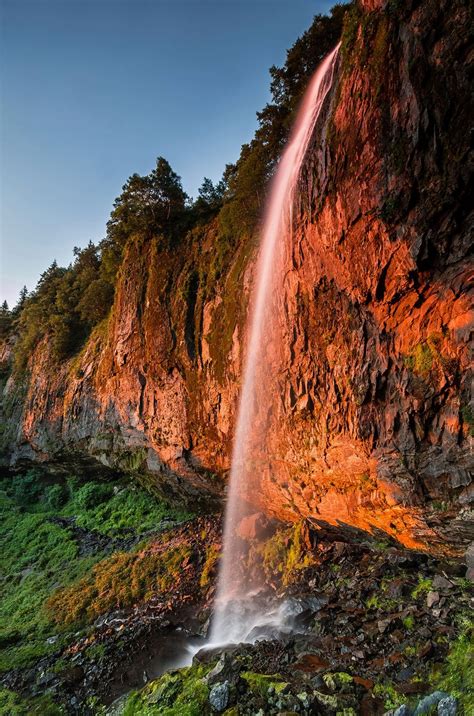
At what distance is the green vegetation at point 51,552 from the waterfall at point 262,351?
340 centimetres

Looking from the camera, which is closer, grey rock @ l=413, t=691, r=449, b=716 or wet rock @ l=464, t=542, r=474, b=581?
grey rock @ l=413, t=691, r=449, b=716

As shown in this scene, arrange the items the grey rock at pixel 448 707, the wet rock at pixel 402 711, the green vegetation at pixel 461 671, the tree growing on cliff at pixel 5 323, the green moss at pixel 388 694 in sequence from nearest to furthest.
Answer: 1. the grey rock at pixel 448 707
2. the green vegetation at pixel 461 671
3. the wet rock at pixel 402 711
4. the green moss at pixel 388 694
5. the tree growing on cliff at pixel 5 323

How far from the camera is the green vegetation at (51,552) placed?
12625 millimetres

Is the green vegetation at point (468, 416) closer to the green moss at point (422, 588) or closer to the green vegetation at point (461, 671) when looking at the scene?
the green vegetation at point (461, 671)

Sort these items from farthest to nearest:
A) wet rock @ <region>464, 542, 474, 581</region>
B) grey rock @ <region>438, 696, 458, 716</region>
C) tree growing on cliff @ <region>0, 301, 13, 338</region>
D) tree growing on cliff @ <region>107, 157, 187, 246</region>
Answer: tree growing on cliff @ <region>0, 301, 13, 338</region>
tree growing on cliff @ <region>107, 157, 187, 246</region>
wet rock @ <region>464, 542, 474, 581</region>
grey rock @ <region>438, 696, 458, 716</region>

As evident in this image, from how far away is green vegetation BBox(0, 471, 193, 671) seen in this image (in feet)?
41.4

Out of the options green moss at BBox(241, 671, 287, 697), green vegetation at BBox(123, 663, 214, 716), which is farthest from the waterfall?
green moss at BBox(241, 671, 287, 697)

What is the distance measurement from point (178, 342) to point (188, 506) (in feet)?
29.4

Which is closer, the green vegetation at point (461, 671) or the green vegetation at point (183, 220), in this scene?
the green vegetation at point (461, 671)

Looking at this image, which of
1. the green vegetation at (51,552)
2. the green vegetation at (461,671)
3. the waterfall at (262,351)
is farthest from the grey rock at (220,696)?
the green vegetation at (51,552)

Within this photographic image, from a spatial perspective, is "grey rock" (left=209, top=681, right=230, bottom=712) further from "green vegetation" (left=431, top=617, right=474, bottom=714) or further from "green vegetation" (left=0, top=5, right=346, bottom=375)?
"green vegetation" (left=0, top=5, right=346, bottom=375)

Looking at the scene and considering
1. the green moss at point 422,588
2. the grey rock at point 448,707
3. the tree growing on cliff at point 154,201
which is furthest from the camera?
the tree growing on cliff at point 154,201

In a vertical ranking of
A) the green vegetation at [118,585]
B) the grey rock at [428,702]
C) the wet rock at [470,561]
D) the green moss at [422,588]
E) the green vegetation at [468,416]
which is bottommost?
the green vegetation at [118,585]

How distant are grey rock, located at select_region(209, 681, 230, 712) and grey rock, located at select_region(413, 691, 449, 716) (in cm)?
324
